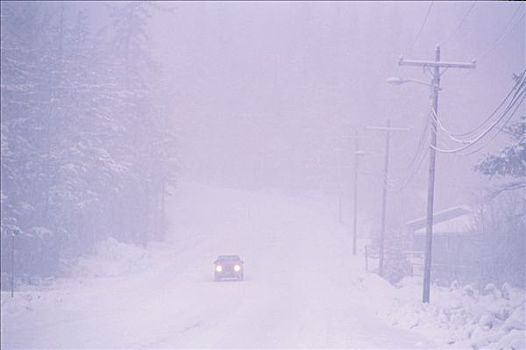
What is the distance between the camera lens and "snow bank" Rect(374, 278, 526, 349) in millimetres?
14867

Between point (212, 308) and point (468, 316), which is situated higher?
point (468, 316)

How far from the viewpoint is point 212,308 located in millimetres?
23719

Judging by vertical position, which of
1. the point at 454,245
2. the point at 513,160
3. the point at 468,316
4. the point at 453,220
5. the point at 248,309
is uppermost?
the point at 513,160

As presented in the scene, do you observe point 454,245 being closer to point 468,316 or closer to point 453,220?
point 453,220

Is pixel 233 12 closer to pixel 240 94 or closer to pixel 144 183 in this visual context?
pixel 240 94

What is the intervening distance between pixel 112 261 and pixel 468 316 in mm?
28777

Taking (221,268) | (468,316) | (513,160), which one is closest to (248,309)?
(468,316)

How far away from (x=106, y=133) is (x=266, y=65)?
60582mm

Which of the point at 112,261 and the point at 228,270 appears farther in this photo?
the point at 112,261

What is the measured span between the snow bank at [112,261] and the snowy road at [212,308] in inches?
35.5

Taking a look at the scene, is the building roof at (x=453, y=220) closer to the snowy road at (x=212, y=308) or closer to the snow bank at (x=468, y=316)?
the snowy road at (x=212, y=308)

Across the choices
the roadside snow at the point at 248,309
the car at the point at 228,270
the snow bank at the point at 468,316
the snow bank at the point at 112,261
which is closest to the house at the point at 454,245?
the roadside snow at the point at 248,309

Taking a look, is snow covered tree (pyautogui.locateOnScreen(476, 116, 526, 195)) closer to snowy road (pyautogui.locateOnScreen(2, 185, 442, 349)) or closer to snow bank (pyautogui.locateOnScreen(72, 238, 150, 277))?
snowy road (pyautogui.locateOnScreen(2, 185, 442, 349))

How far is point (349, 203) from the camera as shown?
80.2m
